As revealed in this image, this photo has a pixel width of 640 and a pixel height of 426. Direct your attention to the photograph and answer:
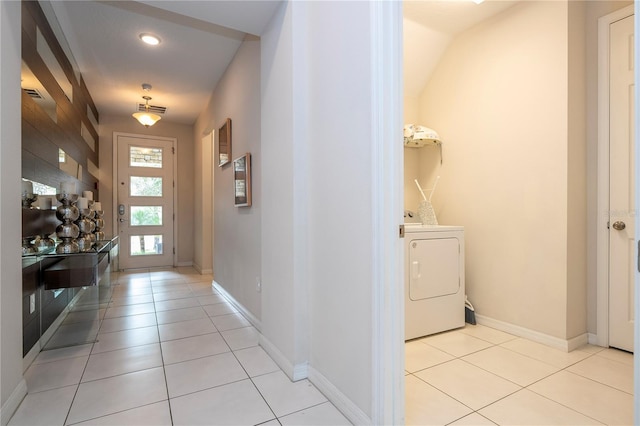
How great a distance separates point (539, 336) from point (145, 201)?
5965 millimetres

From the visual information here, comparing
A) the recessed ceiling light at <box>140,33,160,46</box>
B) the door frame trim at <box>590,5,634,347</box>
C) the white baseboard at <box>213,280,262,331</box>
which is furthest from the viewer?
the recessed ceiling light at <box>140,33,160,46</box>

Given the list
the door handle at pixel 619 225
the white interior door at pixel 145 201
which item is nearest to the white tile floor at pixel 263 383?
the door handle at pixel 619 225

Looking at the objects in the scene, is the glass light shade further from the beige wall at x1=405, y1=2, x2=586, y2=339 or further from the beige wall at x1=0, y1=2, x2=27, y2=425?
the beige wall at x1=405, y1=2, x2=586, y2=339

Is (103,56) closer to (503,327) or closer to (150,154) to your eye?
(150,154)

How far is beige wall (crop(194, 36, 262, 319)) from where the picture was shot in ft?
9.39

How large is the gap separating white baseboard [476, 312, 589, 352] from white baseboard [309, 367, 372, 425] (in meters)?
1.75

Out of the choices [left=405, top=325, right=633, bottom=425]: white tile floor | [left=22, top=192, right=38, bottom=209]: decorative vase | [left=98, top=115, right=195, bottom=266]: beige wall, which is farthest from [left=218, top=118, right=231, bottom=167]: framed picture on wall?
[left=405, top=325, right=633, bottom=425]: white tile floor

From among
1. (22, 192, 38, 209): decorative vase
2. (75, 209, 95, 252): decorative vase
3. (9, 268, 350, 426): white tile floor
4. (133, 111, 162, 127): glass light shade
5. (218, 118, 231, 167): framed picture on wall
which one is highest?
(133, 111, 162, 127): glass light shade

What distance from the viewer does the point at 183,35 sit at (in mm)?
3162

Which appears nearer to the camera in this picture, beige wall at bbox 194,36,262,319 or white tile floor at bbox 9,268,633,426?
white tile floor at bbox 9,268,633,426

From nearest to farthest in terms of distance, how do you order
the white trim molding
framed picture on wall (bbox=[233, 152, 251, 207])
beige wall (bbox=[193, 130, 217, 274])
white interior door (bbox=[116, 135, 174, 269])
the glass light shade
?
the white trim molding → framed picture on wall (bbox=[233, 152, 251, 207]) → the glass light shade → beige wall (bbox=[193, 130, 217, 274]) → white interior door (bbox=[116, 135, 174, 269])

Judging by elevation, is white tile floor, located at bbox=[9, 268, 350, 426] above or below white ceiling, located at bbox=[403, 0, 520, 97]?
below

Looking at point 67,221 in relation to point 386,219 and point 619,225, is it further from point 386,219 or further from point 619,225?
point 619,225

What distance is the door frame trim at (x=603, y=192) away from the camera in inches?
91.3
